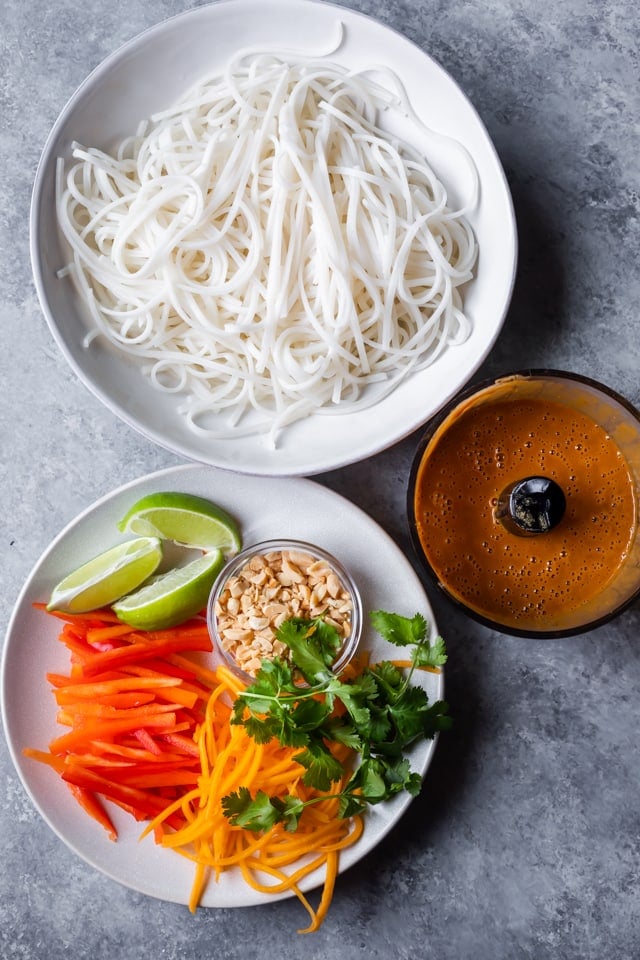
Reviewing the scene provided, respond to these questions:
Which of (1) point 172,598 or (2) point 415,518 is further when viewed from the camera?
(1) point 172,598

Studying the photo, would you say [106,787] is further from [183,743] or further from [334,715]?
[334,715]

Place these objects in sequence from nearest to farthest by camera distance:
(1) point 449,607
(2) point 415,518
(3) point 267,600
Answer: (2) point 415,518, (3) point 267,600, (1) point 449,607

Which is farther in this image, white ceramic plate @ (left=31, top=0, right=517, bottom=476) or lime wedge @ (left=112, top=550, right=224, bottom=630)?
lime wedge @ (left=112, top=550, right=224, bottom=630)

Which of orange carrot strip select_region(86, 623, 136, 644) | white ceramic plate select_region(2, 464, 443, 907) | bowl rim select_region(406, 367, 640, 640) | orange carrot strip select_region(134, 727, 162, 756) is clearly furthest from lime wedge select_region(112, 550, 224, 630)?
bowl rim select_region(406, 367, 640, 640)

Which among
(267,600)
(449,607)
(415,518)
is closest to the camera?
(415,518)

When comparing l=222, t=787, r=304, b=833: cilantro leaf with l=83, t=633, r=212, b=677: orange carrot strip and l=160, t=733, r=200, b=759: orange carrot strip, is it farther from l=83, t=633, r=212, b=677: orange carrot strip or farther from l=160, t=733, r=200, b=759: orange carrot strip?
l=83, t=633, r=212, b=677: orange carrot strip

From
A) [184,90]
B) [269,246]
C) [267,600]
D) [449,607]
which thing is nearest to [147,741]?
[267,600]

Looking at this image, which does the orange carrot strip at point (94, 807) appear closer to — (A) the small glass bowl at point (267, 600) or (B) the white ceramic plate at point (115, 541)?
(B) the white ceramic plate at point (115, 541)
